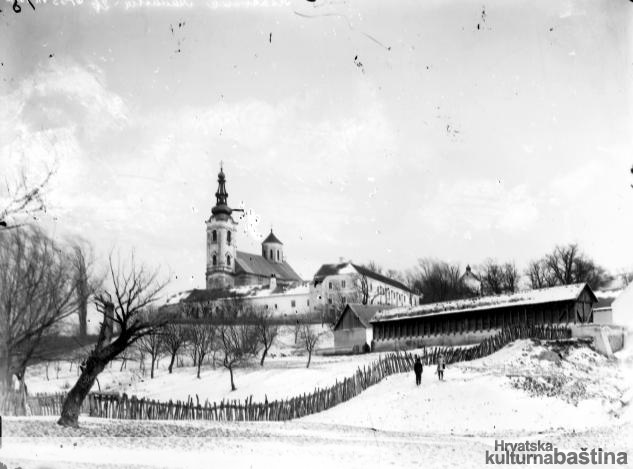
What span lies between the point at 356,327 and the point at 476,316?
695 centimetres

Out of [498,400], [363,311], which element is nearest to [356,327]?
[363,311]

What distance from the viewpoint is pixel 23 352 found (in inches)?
587

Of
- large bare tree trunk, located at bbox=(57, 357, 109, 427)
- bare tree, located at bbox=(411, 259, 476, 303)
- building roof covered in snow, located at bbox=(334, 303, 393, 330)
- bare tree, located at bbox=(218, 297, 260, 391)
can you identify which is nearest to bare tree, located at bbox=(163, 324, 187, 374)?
bare tree, located at bbox=(218, 297, 260, 391)

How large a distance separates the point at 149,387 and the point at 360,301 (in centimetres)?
1144

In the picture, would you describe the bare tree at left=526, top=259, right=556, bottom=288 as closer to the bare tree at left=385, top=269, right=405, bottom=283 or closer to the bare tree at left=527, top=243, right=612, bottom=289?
the bare tree at left=527, top=243, right=612, bottom=289

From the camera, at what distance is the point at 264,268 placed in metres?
56.4

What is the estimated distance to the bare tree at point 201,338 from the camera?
32688mm

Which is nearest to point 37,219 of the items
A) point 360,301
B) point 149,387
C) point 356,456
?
point 356,456

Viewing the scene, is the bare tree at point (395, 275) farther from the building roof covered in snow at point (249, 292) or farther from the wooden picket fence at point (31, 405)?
the building roof covered in snow at point (249, 292)

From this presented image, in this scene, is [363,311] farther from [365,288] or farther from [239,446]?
[239,446]

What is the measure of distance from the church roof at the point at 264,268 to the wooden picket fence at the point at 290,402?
29380mm

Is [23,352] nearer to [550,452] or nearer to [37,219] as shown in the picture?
[37,219]

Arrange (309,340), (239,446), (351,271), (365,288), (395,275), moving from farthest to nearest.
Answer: (309,340) < (395,275) < (365,288) < (351,271) < (239,446)

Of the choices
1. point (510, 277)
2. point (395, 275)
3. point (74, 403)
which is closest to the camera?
point (74, 403)
